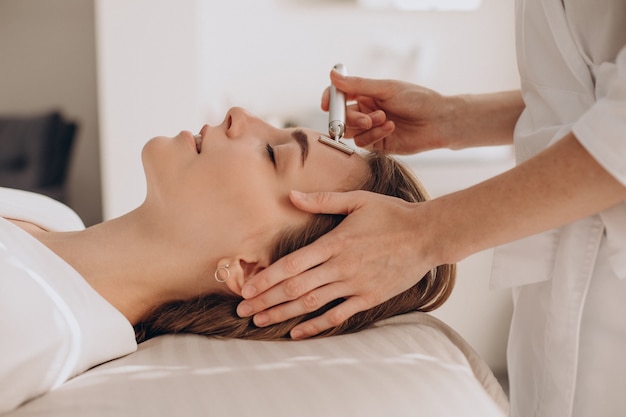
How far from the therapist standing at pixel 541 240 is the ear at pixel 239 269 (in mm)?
50

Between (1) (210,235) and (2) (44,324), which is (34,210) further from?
(2) (44,324)

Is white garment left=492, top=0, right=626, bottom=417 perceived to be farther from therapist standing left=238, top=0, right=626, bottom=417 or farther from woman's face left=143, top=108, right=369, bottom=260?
woman's face left=143, top=108, right=369, bottom=260

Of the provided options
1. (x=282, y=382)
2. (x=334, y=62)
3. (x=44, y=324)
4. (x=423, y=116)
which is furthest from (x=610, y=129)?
(x=334, y=62)

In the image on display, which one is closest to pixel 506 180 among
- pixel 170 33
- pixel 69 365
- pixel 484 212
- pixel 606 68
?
pixel 484 212

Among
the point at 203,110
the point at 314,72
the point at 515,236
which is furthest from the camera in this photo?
the point at 314,72

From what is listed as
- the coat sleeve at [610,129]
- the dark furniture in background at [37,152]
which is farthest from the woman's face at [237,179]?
the dark furniture in background at [37,152]

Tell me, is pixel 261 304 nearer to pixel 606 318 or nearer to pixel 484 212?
pixel 484 212

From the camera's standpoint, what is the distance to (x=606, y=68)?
1.04 metres

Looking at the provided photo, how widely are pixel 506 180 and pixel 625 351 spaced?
34 centimetres

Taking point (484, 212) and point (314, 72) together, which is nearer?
point (484, 212)

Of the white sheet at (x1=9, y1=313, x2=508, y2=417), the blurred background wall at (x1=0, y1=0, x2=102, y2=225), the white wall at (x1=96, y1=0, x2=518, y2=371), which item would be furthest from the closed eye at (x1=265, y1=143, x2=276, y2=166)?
the blurred background wall at (x1=0, y1=0, x2=102, y2=225)

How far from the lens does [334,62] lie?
3.38 meters

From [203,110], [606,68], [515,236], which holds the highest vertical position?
[606,68]

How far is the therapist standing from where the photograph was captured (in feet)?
3.13
